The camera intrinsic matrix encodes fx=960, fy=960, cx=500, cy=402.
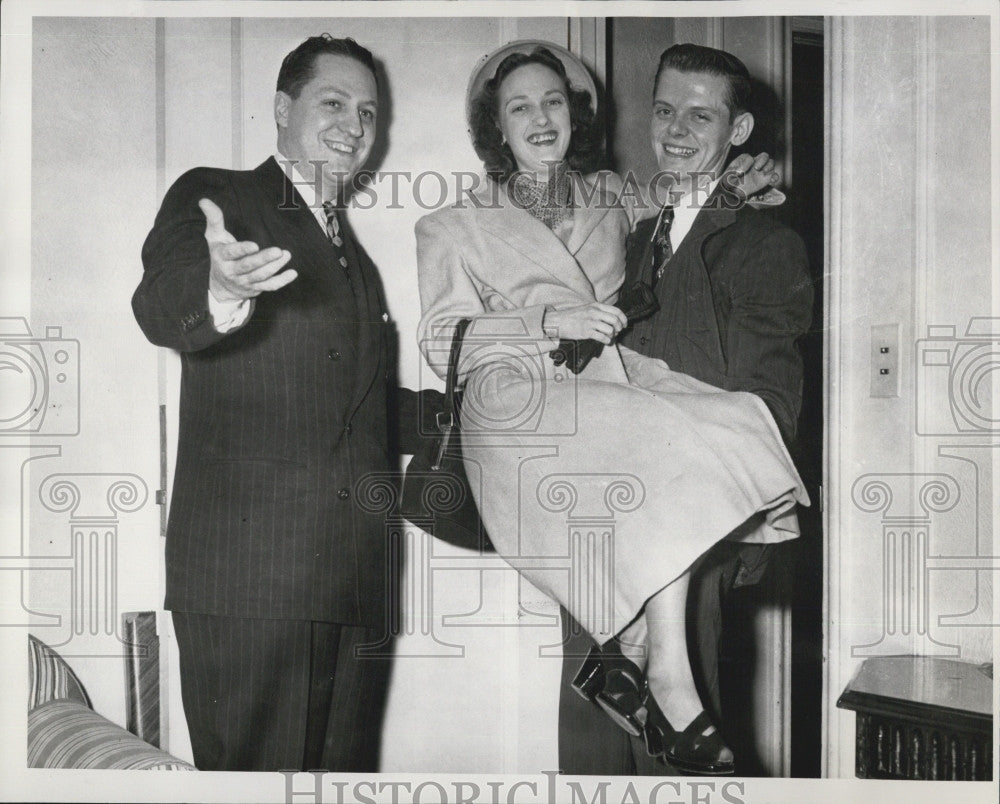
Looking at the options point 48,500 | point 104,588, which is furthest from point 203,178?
point 104,588

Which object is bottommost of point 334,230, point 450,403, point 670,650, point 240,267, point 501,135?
point 670,650

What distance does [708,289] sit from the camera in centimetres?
262

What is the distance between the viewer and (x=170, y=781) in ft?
8.83

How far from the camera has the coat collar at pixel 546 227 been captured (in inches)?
103

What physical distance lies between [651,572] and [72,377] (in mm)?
1714

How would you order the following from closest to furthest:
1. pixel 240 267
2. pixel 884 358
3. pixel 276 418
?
1. pixel 240 267
2. pixel 276 418
3. pixel 884 358

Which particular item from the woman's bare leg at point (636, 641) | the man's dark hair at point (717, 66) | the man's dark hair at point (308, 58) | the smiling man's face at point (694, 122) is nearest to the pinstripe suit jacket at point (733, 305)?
the smiling man's face at point (694, 122)

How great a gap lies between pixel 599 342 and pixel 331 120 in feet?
3.15

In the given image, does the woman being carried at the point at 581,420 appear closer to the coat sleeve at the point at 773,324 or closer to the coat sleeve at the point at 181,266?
the coat sleeve at the point at 773,324

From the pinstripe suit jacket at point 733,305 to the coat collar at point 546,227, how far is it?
0.42 ft

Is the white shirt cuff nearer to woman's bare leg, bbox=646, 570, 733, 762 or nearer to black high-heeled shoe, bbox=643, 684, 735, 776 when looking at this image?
woman's bare leg, bbox=646, 570, 733, 762

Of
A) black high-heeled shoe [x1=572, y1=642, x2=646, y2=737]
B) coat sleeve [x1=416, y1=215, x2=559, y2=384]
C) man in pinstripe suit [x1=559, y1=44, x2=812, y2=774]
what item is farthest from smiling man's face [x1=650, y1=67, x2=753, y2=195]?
black high-heeled shoe [x1=572, y1=642, x2=646, y2=737]

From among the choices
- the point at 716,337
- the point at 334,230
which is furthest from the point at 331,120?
the point at 716,337

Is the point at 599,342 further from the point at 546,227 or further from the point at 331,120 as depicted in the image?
the point at 331,120
